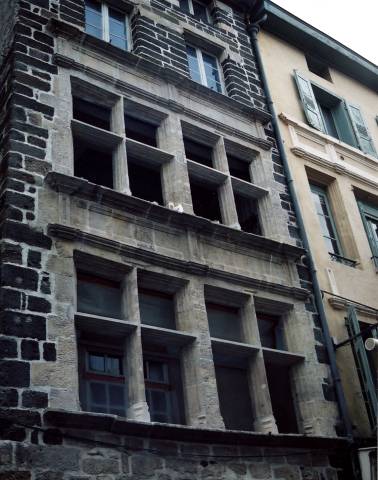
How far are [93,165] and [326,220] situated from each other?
392 centimetres

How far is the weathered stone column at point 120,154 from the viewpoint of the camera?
Result: 7508 millimetres

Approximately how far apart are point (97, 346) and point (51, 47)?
4020 millimetres

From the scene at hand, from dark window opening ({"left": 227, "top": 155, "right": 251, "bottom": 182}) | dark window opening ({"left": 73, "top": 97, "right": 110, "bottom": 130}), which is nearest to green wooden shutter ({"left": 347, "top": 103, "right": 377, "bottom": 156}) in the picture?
dark window opening ({"left": 227, "top": 155, "right": 251, "bottom": 182})

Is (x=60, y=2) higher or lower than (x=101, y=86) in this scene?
higher

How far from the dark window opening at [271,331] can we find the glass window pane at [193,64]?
414 centimetres

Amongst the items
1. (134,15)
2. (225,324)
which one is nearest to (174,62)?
(134,15)

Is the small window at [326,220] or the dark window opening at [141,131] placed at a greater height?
the dark window opening at [141,131]

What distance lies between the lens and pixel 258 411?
23.2ft

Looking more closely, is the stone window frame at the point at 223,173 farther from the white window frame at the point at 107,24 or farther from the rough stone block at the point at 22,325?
the rough stone block at the point at 22,325

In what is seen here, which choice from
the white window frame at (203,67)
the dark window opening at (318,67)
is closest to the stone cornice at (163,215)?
the white window frame at (203,67)

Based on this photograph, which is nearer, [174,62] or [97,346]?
[97,346]

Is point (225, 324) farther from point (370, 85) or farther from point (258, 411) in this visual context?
point (370, 85)

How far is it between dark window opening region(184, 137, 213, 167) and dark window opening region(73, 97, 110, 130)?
4.20ft

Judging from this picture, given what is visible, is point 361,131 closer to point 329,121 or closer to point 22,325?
point 329,121
